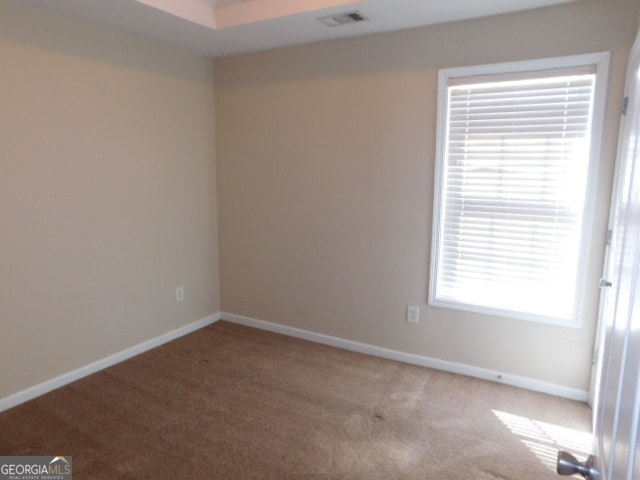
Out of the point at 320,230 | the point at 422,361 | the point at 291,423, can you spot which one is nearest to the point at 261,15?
the point at 320,230

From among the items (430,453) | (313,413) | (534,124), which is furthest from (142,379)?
(534,124)

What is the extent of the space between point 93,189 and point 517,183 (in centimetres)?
287

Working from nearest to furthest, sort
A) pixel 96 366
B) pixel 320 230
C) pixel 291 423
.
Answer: pixel 291 423, pixel 96 366, pixel 320 230

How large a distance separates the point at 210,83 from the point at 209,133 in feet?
1.45

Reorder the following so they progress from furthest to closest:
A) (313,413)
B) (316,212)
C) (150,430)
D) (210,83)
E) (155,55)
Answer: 1. (210,83)
2. (316,212)
3. (155,55)
4. (313,413)
5. (150,430)

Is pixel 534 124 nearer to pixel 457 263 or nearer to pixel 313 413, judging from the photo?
pixel 457 263

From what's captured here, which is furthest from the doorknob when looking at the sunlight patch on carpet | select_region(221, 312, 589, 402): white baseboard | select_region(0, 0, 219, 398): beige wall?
select_region(0, 0, 219, 398): beige wall

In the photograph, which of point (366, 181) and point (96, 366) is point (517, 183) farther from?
point (96, 366)

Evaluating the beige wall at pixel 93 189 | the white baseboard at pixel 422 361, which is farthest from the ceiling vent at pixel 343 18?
the white baseboard at pixel 422 361

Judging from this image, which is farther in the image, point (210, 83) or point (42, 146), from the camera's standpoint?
point (210, 83)

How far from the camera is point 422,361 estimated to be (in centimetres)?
314

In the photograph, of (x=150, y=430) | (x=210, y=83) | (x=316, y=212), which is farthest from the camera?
(x=210, y=83)

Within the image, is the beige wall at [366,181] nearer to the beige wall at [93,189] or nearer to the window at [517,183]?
the window at [517,183]

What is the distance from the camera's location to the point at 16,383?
2.56m
